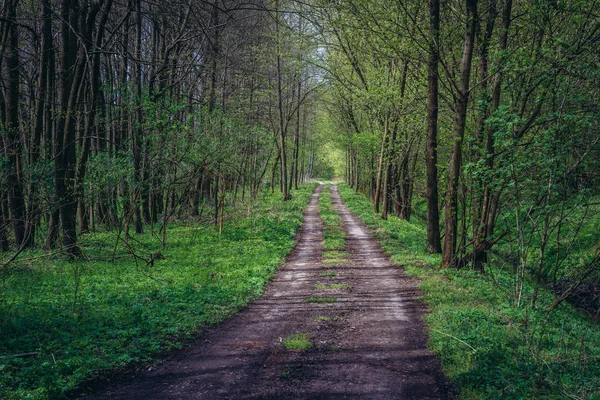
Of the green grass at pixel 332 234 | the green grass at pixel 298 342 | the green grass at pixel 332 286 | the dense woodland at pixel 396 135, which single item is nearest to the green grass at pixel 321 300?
the green grass at pixel 332 286

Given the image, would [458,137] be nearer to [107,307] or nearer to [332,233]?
[107,307]

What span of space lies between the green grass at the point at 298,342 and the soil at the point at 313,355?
0.10 metres

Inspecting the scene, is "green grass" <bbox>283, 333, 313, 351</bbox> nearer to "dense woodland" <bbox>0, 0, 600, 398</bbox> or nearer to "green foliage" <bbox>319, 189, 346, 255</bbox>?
"dense woodland" <bbox>0, 0, 600, 398</bbox>

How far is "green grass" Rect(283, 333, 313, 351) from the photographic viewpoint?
670cm

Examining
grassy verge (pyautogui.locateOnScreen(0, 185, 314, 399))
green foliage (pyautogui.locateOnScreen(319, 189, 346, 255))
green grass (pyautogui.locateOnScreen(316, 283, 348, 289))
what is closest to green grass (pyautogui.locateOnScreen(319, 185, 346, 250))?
green foliage (pyautogui.locateOnScreen(319, 189, 346, 255))

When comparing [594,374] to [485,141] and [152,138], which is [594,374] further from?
[152,138]

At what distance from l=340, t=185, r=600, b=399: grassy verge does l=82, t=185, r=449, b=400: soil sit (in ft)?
1.17

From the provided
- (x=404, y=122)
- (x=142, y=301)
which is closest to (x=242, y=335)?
(x=142, y=301)

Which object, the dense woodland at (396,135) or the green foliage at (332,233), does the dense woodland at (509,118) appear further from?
the green foliage at (332,233)

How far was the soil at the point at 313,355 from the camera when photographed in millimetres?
5234

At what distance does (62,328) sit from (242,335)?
10.2ft

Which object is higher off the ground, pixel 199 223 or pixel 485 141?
pixel 485 141

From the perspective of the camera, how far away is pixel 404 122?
21.9 m

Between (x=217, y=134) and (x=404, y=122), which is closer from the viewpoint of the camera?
(x=217, y=134)
